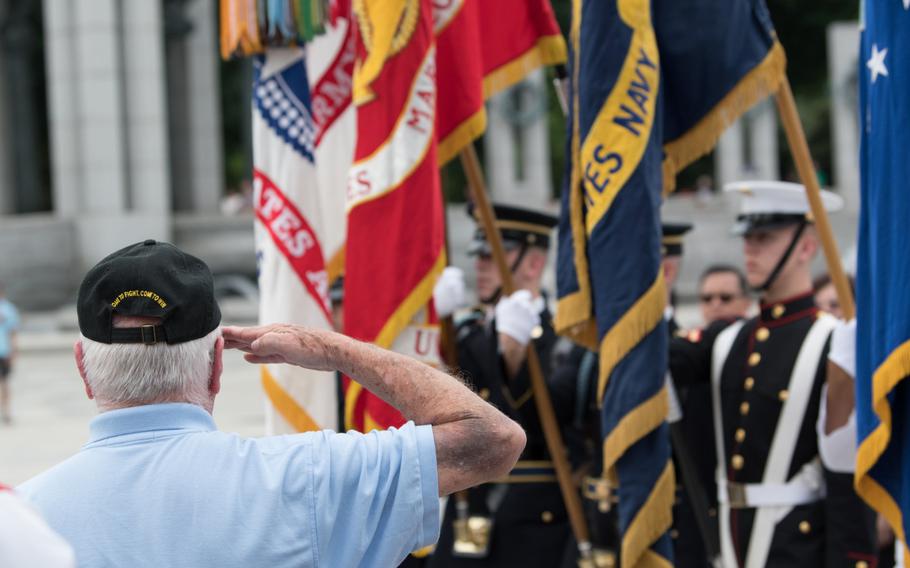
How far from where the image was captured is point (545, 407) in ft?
14.1

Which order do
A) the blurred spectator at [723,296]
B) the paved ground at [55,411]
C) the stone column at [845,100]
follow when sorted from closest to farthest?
the blurred spectator at [723,296] → the paved ground at [55,411] → the stone column at [845,100]

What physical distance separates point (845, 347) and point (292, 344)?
6.91ft

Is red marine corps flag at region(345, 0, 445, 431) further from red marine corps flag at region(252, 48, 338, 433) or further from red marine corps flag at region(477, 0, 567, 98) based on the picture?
red marine corps flag at region(477, 0, 567, 98)

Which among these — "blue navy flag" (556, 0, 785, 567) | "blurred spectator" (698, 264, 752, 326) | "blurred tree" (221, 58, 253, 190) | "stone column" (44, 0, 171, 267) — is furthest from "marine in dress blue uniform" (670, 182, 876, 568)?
"blurred tree" (221, 58, 253, 190)

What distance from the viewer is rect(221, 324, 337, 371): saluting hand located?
2113 millimetres

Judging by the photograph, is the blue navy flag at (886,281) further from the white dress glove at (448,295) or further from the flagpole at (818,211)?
the white dress glove at (448,295)

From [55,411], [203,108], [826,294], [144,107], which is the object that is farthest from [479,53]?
[203,108]

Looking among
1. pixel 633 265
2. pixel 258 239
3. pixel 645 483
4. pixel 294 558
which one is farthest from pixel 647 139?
pixel 294 558

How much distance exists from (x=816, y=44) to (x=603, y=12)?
34.2 metres

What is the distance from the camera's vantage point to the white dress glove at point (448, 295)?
16.0 ft

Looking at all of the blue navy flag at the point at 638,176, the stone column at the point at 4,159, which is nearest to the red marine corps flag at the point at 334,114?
the blue navy flag at the point at 638,176

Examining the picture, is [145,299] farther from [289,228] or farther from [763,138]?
[763,138]

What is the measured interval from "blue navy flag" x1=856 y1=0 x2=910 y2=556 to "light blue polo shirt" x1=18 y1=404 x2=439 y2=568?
64.7 inches

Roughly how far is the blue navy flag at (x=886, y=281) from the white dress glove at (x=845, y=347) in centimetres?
23
